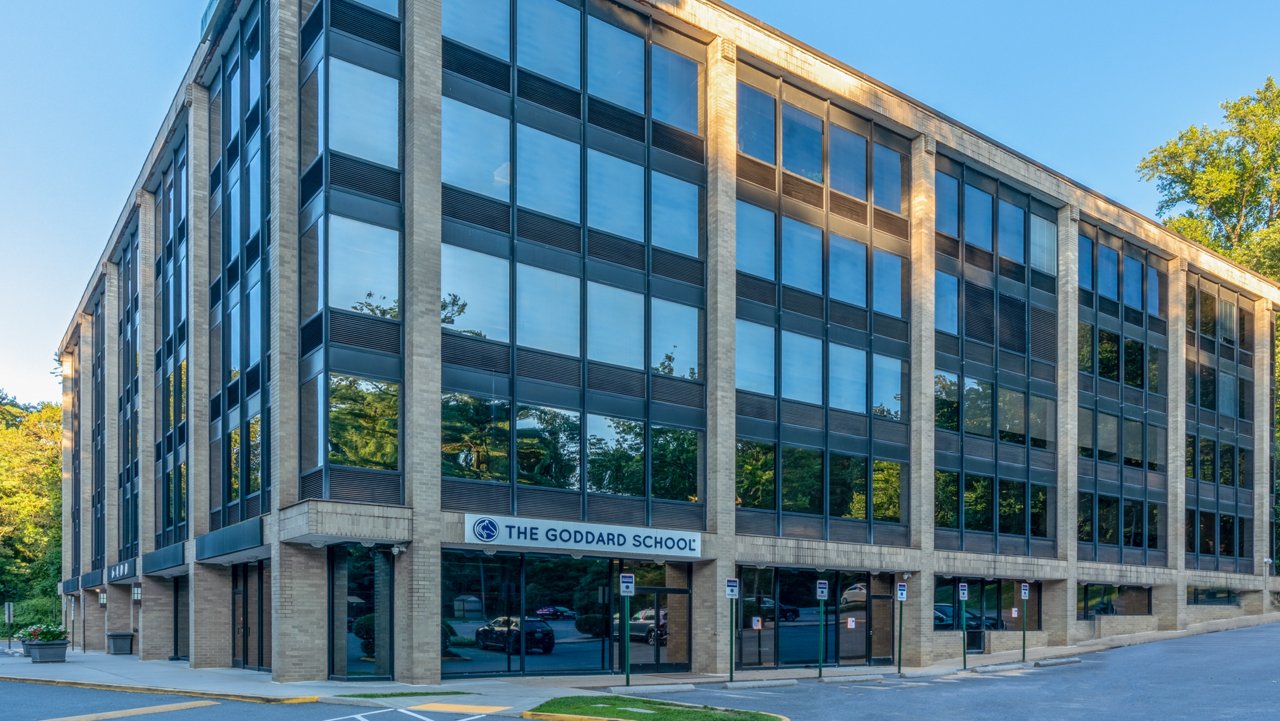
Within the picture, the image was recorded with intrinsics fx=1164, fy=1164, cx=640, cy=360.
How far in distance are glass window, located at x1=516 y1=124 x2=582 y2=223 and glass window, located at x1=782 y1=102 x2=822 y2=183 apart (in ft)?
24.1

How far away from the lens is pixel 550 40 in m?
26.5

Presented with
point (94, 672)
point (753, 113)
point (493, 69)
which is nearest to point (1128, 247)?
point (753, 113)

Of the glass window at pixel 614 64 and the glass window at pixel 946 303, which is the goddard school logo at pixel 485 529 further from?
the glass window at pixel 946 303

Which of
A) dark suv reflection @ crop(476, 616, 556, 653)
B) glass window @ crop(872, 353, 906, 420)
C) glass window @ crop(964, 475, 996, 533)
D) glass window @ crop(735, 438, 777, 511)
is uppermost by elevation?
glass window @ crop(872, 353, 906, 420)

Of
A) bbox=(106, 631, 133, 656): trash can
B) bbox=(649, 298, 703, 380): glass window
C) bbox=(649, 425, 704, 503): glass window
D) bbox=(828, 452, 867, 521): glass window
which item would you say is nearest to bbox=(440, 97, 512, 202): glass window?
bbox=(649, 298, 703, 380): glass window

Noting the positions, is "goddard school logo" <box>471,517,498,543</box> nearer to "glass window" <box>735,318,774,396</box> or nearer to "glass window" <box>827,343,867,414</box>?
"glass window" <box>735,318,774,396</box>

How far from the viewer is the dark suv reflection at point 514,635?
24492mm

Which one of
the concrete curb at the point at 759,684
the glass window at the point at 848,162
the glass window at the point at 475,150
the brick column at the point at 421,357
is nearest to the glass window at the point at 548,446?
the brick column at the point at 421,357

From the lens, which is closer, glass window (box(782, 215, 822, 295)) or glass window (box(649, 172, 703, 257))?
glass window (box(649, 172, 703, 257))

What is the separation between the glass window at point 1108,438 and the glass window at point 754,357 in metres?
16.5

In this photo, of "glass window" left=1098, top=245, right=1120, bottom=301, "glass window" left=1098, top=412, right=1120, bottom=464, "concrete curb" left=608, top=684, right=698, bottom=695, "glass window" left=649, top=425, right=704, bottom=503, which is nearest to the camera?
"concrete curb" left=608, top=684, right=698, bottom=695

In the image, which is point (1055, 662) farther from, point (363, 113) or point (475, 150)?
point (363, 113)

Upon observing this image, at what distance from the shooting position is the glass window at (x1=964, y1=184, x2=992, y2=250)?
36375mm

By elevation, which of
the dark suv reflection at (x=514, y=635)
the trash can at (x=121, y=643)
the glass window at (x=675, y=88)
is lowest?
the trash can at (x=121, y=643)
